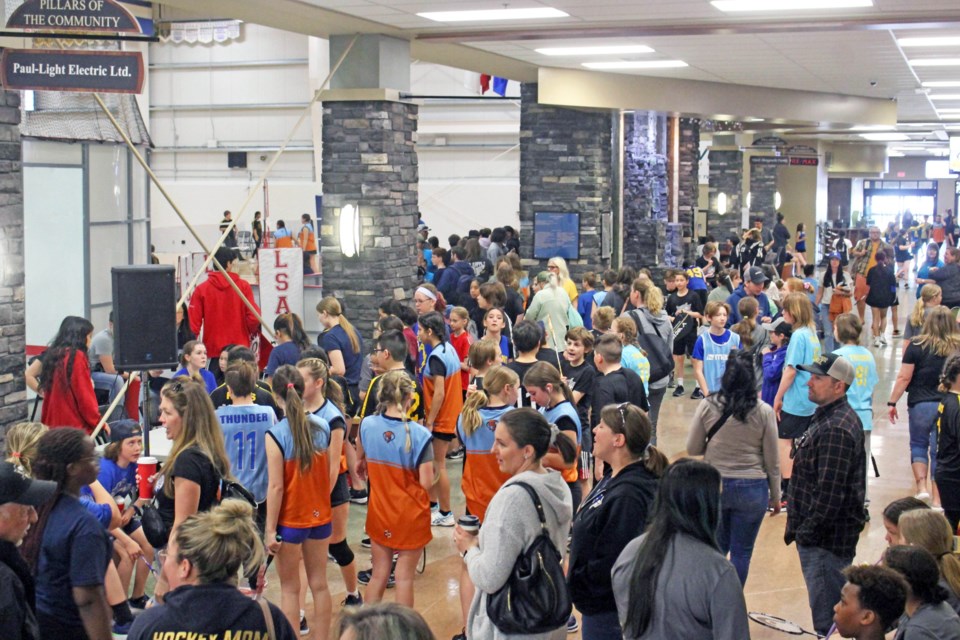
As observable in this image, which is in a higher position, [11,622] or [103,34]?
[103,34]

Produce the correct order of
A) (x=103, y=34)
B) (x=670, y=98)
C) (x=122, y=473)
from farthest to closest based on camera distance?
(x=670, y=98), (x=103, y=34), (x=122, y=473)

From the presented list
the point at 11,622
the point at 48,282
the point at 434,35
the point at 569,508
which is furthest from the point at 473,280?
the point at 11,622

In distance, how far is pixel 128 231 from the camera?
1229 centimetres

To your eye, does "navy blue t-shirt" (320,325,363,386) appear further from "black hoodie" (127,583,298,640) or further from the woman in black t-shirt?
"black hoodie" (127,583,298,640)

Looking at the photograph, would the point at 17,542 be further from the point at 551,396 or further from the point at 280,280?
the point at 280,280

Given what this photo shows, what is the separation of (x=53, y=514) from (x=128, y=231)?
28.8ft

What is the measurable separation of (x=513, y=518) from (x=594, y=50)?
9.78 m

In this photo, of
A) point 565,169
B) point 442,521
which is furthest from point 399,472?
point 565,169

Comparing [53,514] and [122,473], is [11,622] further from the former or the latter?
[122,473]

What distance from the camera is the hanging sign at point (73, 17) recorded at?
7.29 m

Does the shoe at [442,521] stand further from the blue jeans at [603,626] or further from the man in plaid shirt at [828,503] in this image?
the blue jeans at [603,626]

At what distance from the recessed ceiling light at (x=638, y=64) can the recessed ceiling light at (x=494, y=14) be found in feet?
12.6

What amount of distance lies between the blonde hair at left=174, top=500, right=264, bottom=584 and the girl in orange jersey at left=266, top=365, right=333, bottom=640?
207 centimetres

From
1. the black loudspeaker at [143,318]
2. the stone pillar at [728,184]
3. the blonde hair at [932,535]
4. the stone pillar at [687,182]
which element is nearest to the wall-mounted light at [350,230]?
the black loudspeaker at [143,318]
